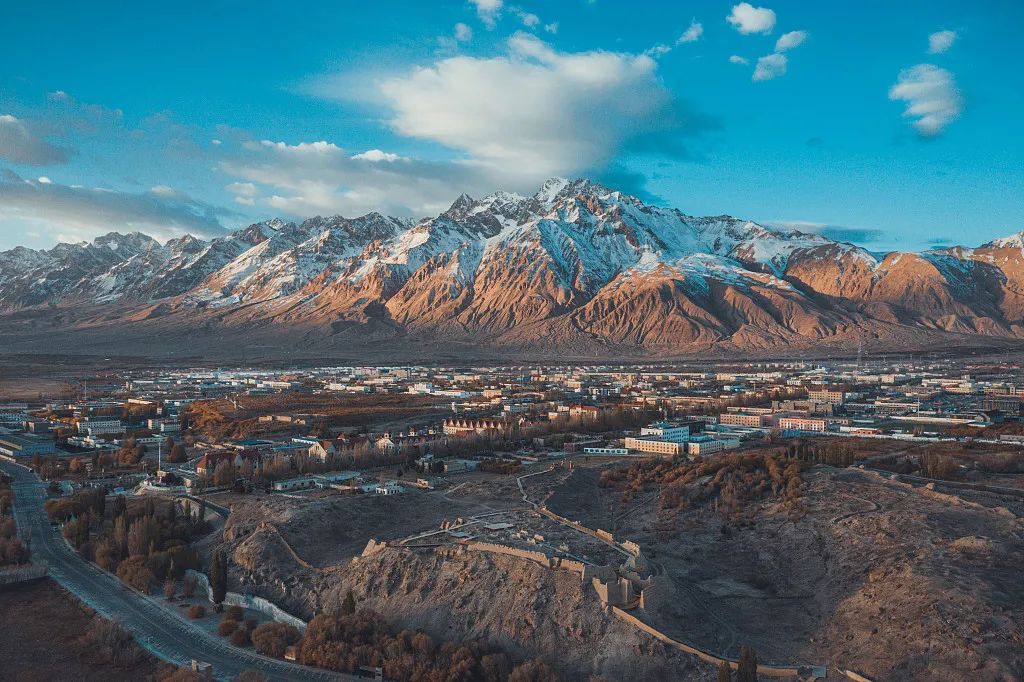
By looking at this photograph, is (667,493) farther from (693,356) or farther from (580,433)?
(693,356)

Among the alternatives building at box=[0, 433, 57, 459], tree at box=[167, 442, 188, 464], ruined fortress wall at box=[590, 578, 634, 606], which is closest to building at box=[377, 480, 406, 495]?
ruined fortress wall at box=[590, 578, 634, 606]

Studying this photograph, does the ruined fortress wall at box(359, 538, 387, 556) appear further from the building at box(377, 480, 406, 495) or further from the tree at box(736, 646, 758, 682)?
the tree at box(736, 646, 758, 682)

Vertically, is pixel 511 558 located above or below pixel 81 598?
above

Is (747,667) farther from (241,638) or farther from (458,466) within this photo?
(458,466)

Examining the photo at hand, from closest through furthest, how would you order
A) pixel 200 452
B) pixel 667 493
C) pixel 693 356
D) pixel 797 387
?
pixel 667 493 < pixel 200 452 < pixel 797 387 < pixel 693 356

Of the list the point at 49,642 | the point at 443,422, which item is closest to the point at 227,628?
the point at 49,642

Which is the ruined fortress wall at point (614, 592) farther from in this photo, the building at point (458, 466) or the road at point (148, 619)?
the building at point (458, 466)

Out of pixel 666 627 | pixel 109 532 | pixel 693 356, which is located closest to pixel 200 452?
pixel 109 532
